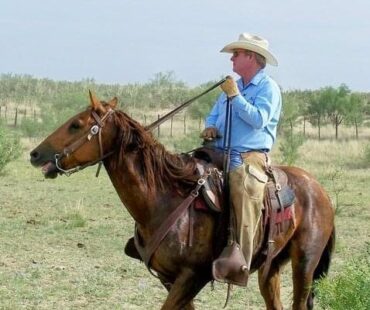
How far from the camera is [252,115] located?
5477 millimetres

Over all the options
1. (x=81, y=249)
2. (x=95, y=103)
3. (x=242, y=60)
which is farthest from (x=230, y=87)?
(x=81, y=249)

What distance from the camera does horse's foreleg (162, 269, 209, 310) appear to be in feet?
17.2

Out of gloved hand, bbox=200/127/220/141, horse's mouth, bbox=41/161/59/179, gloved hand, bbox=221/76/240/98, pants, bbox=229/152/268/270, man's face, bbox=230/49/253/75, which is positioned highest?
man's face, bbox=230/49/253/75

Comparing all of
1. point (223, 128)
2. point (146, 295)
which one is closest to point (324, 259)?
point (223, 128)

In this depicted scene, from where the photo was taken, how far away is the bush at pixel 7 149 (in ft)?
67.5

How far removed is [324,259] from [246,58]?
6.42 ft

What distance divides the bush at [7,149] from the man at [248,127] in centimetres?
1542

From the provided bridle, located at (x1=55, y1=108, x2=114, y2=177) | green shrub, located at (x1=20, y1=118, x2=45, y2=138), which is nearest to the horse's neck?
bridle, located at (x1=55, y1=108, x2=114, y2=177)

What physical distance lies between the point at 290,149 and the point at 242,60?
19.5 meters

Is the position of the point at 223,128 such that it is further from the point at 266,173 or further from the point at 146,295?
the point at 146,295

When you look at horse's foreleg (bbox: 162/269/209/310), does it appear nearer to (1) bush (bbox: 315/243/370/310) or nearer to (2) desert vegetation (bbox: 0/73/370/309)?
(2) desert vegetation (bbox: 0/73/370/309)

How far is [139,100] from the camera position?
60.9 meters

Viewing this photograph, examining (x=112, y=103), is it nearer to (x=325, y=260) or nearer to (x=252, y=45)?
(x=252, y=45)

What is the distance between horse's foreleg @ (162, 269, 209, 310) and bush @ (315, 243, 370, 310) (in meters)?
1.15
